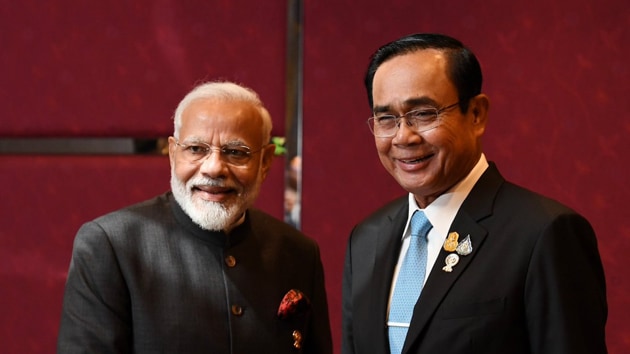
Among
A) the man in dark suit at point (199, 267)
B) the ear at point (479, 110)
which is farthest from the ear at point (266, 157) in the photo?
the ear at point (479, 110)

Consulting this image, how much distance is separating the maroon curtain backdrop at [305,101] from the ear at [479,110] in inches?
49.9

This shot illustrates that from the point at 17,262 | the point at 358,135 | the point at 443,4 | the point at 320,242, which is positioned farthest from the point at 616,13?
the point at 17,262

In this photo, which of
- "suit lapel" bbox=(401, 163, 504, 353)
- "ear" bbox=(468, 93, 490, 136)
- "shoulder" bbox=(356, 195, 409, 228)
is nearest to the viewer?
"suit lapel" bbox=(401, 163, 504, 353)

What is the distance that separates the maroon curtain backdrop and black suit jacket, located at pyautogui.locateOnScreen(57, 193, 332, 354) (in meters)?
0.91

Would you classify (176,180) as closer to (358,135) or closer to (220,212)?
(220,212)

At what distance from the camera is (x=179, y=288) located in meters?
2.17

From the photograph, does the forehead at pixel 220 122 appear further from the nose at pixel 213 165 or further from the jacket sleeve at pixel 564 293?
the jacket sleeve at pixel 564 293

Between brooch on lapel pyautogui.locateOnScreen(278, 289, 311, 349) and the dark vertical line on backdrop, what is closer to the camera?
brooch on lapel pyautogui.locateOnScreen(278, 289, 311, 349)

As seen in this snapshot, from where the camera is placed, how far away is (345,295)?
6.86ft

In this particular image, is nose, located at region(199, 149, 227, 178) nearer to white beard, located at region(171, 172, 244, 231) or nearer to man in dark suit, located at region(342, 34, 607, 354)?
white beard, located at region(171, 172, 244, 231)

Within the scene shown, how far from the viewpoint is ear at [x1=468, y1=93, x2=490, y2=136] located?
72.4 inches

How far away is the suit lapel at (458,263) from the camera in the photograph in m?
1.74

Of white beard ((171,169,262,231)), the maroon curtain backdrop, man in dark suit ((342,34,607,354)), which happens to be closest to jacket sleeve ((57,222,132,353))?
white beard ((171,169,262,231))

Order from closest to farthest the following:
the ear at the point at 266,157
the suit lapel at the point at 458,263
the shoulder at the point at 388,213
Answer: the suit lapel at the point at 458,263
the shoulder at the point at 388,213
the ear at the point at 266,157
